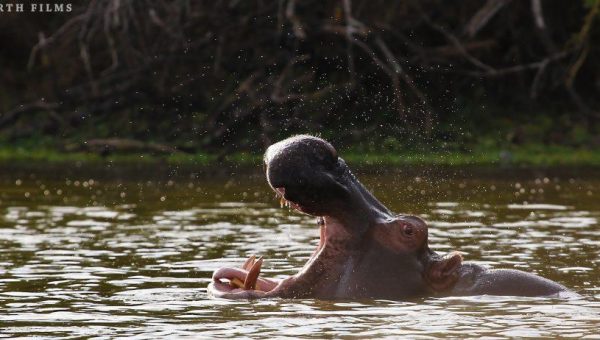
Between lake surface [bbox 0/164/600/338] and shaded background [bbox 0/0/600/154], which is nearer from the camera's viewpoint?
lake surface [bbox 0/164/600/338]

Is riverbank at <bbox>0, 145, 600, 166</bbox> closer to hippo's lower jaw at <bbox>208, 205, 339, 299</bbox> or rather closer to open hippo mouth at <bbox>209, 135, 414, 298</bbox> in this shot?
hippo's lower jaw at <bbox>208, 205, 339, 299</bbox>

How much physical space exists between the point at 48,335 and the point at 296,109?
10561mm

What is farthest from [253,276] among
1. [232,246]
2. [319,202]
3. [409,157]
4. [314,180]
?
[409,157]

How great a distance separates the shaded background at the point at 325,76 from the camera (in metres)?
17.7

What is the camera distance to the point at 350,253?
22.4 feet

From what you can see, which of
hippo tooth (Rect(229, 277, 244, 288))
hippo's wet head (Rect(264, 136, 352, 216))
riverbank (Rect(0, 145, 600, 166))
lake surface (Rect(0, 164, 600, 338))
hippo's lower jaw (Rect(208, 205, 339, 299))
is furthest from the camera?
riverbank (Rect(0, 145, 600, 166))

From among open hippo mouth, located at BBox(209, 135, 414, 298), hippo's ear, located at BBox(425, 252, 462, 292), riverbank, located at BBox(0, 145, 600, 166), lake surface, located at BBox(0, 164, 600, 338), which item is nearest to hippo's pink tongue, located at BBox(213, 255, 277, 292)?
open hippo mouth, located at BBox(209, 135, 414, 298)

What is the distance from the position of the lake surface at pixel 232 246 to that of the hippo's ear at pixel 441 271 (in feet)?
0.37

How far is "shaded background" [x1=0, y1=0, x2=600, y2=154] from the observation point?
1766cm

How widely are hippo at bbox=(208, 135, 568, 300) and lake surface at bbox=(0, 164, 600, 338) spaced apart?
0.07m

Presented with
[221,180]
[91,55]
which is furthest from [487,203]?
[91,55]

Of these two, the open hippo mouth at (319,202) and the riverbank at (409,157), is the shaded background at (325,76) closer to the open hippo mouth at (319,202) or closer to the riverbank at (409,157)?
the riverbank at (409,157)

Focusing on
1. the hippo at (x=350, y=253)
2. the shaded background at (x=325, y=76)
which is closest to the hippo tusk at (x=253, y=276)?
the hippo at (x=350, y=253)

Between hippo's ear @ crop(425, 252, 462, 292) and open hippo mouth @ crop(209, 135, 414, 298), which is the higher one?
open hippo mouth @ crop(209, 135, 414, 298)
